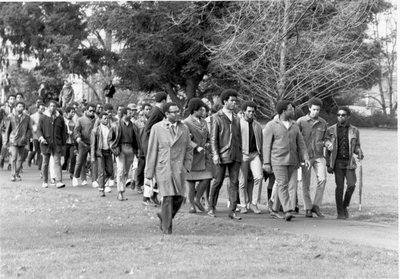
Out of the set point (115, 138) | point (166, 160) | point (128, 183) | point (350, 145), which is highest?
point (115, 138)

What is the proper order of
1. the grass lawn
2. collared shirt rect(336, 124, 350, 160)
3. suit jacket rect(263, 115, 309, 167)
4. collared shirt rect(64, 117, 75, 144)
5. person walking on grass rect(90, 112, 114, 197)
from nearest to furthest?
the grass lawn
suit jacket rect(263, 115, 309, 167)
collared shirt rect(336, 124, 350, 160)
person walking on grass rect(90, 112, 114, 197)
collared shirt rect(64, 117, 75, 144)

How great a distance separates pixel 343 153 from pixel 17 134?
8.21m

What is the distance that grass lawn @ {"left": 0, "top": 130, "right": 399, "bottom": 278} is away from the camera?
8.20 m

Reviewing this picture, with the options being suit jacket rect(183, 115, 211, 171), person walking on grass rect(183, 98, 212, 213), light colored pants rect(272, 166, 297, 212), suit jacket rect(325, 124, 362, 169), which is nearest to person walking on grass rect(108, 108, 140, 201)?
person walking on grass rect(183, 98, 212, 213)

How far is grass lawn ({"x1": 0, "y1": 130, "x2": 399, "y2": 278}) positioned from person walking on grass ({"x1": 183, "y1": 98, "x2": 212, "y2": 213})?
408 mm

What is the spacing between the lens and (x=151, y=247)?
31.4 ft

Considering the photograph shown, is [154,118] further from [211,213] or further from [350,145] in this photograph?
[350,145]

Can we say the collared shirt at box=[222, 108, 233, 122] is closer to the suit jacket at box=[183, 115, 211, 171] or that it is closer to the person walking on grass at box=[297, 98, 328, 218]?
the suit jacket at box=[183, 115, 211, 171]

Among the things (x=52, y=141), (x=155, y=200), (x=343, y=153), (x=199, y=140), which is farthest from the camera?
(x=52, y=141)

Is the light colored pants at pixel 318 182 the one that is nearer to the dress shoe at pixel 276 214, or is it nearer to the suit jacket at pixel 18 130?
the dress shoe at pixel 276 214

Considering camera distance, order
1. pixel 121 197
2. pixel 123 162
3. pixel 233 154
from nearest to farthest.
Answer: pixel 233 154
pixel 121 197
pixel 123 162

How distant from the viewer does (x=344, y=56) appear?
17.1 meters

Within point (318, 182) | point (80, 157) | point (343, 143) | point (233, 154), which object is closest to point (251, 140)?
point (233, 154)

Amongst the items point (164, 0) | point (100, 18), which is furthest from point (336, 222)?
point (100, 18)
